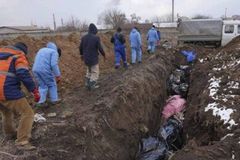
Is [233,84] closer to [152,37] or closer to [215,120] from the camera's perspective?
[215,120]

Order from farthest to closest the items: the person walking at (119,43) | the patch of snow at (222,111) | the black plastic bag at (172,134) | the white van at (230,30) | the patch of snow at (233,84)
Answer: the white van at (230,30)
the person walking at (119,43)
the patch of snow at (233,84)
the black plastic bag at (172,134)
the patch of snow at (222,111)

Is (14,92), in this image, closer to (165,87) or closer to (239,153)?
(239,153)

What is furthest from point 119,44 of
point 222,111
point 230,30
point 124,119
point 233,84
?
point 230,30

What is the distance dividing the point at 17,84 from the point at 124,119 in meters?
3.29

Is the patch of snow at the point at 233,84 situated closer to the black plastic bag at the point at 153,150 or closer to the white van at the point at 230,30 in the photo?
the black plastic bag at the point at 153,150

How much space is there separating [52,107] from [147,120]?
279 cm

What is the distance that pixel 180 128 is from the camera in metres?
7.85

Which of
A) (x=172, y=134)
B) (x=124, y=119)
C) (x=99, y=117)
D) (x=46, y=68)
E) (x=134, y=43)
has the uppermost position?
(x=46, y=68)

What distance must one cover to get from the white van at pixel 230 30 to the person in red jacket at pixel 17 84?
1925 cm

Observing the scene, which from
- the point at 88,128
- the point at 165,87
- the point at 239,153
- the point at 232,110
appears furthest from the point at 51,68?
the point at 165,87

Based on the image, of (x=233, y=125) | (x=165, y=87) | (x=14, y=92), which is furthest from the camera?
(x=165, y=87)

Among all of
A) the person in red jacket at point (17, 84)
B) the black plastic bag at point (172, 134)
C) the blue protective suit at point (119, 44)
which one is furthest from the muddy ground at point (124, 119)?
the blue protective suit at point (119, 44)

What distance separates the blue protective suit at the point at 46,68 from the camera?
7.63m

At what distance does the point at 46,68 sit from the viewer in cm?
767
